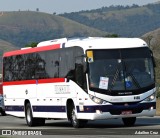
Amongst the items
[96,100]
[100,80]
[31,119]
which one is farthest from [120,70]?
[31,119]

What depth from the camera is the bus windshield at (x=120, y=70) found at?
24.7 metres

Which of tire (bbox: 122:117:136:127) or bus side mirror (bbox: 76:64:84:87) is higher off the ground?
bus side mirror (bbox: 76:64:84:87)

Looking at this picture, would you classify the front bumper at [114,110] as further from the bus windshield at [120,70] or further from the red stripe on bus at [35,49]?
the red stripe on bus at [35,49]

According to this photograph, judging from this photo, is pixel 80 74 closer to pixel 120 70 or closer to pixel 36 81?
pixel 120 70

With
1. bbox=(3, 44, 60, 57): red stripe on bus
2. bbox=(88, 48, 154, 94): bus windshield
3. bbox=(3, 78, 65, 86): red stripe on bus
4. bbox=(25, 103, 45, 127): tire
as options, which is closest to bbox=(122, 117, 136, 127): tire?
bbox=(88, 48, 154, 94): bus windshield

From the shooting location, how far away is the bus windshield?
24.7 meters

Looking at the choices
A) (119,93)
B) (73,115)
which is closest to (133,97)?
(119,93)

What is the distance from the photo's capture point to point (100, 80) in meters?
24.7

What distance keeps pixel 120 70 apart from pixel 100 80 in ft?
2.45

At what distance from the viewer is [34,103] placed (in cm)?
2995

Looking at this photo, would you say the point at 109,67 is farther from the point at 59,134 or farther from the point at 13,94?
the point at 13,94

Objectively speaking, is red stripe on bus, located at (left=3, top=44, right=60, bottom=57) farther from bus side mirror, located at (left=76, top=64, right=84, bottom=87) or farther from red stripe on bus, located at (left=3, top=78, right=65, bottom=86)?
bus side mirror, located at (left=76, top=64, right=84, bottom=87)

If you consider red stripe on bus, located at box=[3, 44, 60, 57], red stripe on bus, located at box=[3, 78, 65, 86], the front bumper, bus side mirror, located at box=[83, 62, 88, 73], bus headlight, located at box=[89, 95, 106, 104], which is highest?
red stripe on bus, located at box=[3, 44, 60, 57]

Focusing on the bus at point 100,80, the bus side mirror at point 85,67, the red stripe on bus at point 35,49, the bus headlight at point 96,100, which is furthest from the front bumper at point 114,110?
the red stripe on bus at point 35,49
